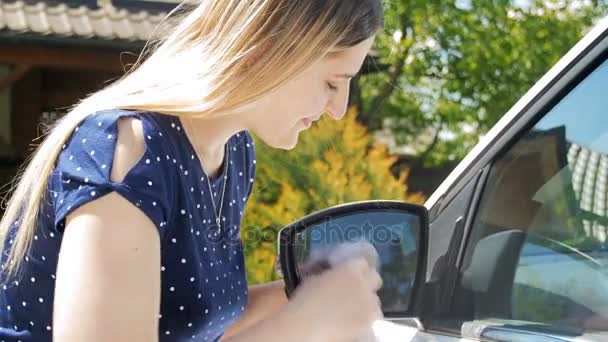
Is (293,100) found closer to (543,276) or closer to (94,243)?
(94,243)

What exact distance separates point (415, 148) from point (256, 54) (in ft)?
26.0

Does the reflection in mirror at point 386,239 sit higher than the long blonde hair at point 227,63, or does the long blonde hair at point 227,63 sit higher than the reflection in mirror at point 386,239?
the long blonde hair at point 227,63

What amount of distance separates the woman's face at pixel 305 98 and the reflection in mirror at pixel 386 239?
30 centimetres

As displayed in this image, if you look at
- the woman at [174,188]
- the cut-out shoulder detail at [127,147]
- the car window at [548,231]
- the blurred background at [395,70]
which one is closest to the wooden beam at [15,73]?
the blurred background at [395,70]

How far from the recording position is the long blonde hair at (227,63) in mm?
1391

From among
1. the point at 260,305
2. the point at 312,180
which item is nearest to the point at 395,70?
the point at 312,180

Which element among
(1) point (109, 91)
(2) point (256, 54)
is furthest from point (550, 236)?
(1) point (109, 91)

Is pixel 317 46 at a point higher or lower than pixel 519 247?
higher

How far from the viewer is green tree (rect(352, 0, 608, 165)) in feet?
26.9

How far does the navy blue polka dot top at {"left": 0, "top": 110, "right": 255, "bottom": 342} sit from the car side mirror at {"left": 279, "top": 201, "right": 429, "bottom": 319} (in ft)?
0.44

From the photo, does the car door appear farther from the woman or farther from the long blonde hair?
the long blonde hair

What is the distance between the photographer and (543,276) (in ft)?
6.26

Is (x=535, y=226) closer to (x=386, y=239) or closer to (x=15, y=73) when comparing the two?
(x=386, y=239)

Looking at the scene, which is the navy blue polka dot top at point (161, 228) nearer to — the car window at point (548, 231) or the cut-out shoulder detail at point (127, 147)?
the cut-out shoulder detail at point (127, 147)
